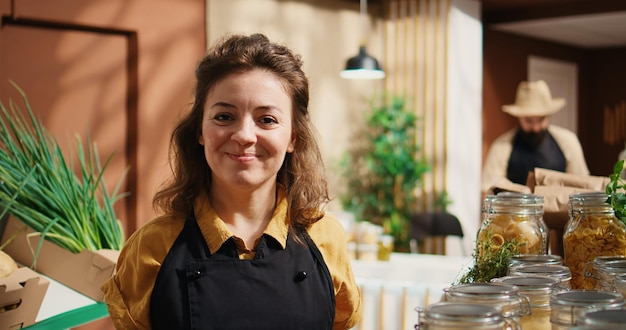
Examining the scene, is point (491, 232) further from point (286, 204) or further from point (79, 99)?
point (79, 99)

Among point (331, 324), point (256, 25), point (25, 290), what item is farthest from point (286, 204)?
point (256, 25)

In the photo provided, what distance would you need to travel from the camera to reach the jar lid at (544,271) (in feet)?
→ 4.13

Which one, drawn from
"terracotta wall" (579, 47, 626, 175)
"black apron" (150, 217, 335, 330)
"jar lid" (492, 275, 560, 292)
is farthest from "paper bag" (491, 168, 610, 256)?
"terracotta wall" (579, 47, 626, 175)

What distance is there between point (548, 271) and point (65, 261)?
151cm

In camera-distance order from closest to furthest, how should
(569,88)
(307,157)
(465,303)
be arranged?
1. (465,303)
2. (307,157)
3. (569,88)

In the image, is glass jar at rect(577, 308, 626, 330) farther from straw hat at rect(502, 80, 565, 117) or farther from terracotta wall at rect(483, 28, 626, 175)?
terracotta wall at rect(483, 28, 626, 175)

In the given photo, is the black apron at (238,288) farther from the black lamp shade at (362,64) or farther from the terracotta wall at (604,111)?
the terracotta wall at (604,111)

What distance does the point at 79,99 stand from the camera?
206 inches

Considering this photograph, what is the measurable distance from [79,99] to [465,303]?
15.0 feet

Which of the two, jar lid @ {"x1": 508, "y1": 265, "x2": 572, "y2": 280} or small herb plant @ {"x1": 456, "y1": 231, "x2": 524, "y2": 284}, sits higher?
jar lid @ {"x1": 508, "y1": 265, "x2": 572, "y2": 280}

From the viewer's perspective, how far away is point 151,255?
5.17 feet

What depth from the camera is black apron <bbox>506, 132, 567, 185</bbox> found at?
6262 mm

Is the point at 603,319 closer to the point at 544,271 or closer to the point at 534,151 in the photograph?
the point at 544,271

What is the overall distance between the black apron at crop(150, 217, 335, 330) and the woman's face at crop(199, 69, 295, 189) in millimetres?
144
